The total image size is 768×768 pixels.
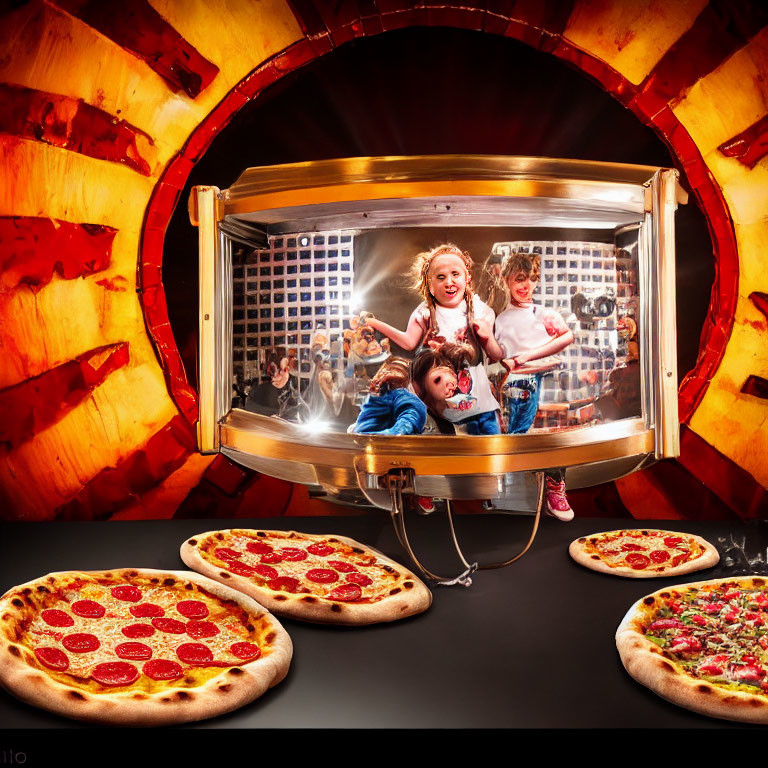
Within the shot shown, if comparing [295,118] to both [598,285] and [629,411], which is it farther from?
[629,411]

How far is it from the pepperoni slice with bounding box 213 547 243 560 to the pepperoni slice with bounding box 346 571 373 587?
29cm

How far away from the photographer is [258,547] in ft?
6.39

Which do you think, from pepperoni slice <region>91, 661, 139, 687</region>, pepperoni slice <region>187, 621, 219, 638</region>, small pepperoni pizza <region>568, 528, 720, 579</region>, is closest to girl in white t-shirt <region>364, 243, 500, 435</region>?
small pepperoni pizza <region>568, 528, 720, 579</region>

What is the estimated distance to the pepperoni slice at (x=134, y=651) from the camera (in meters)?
1.43

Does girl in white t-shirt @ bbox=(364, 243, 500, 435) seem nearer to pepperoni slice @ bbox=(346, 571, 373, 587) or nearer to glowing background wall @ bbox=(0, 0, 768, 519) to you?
pepperoni slice @ bbox=(346, 571, 373, 587)

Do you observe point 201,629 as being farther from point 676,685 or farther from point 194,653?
point 676,685

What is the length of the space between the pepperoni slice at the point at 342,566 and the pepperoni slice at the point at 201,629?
13.8 inches

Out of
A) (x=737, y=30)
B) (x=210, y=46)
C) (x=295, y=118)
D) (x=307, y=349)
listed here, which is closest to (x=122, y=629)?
(x=307, y=349)

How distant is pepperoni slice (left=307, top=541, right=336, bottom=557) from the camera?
1.92 meters

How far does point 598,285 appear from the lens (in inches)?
63.9

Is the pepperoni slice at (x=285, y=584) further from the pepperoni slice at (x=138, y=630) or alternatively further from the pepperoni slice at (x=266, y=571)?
the pepperoni slice at (x=138, y=630)

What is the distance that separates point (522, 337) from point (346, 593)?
628 millimetres

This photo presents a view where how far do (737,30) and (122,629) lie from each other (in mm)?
2024

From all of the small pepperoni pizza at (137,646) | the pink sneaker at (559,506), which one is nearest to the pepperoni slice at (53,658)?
the small pepperoni pizza at (137,646)
